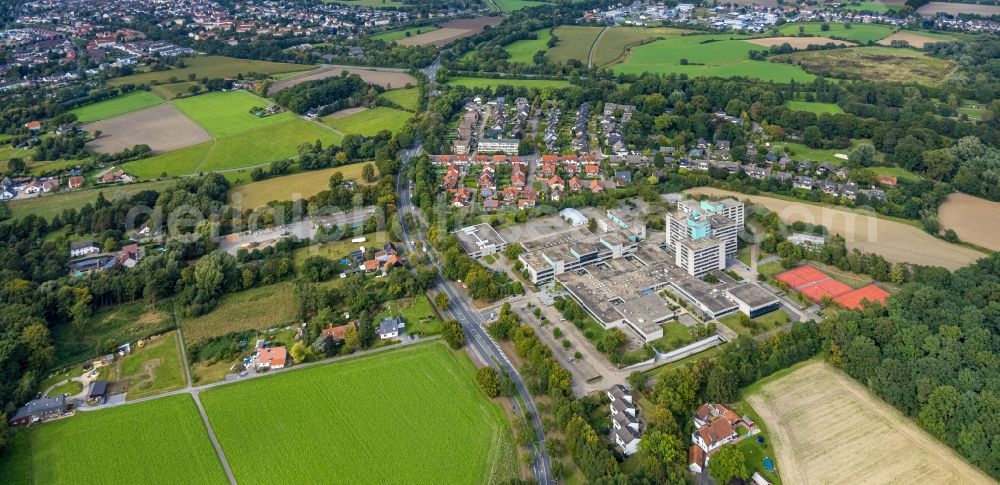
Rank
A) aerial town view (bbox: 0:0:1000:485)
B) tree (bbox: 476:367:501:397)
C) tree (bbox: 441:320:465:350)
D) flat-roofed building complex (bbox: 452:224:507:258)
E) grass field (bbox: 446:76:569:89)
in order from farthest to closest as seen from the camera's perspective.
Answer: grass field (bbox: 446:76:569:89) < flat-roofed building complex (bbox: 452:224:507:258) < tree (bbox: 441:320:465:350) < tree (bbox: 476:367:501:397) < aerial town view (bbox: 0:0:1000:485)

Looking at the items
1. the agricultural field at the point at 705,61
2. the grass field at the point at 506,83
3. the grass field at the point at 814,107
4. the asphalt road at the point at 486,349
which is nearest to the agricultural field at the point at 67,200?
the asphalt road at the point at 486,349

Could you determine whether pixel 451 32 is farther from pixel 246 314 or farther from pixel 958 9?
pixel 958 9

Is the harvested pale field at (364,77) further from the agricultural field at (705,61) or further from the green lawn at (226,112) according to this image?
the agricultural field at (705,61)

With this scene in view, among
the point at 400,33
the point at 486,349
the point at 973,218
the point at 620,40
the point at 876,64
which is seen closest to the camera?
the point at 486,349

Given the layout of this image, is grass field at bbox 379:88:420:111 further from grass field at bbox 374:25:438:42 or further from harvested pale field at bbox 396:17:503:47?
grass field at bbox 374:25:438:42

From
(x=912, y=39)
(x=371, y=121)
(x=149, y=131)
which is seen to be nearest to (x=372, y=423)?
(x=371, y=121)

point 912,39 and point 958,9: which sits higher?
point 958,9

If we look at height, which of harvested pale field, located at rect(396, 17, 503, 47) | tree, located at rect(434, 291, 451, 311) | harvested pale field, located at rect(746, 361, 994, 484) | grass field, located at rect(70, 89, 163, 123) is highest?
harvested pale field, located at rect(396, 17, 503, 47)

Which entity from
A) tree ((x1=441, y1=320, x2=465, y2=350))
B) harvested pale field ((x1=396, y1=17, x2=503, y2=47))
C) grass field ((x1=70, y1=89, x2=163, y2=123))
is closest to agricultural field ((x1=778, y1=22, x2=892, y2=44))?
harvested pale field ((x1=396, y1=17, x2=503, y2=47))
